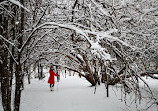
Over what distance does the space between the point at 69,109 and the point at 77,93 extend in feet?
5.25

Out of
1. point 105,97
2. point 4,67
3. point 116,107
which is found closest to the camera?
point 4,67

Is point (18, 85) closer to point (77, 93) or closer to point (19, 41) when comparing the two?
point (19, 41)

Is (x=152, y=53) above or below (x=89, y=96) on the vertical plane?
above

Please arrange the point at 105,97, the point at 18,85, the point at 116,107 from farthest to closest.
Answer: the point at 105,97 → the point at 116,107 → the point at 18,85

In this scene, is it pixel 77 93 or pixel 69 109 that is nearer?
pixel 69 109

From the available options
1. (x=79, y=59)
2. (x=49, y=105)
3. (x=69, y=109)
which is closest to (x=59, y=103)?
(x=49, y=105)

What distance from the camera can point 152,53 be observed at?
17.2 ft

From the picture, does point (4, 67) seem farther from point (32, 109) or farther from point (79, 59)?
point (79, 59)

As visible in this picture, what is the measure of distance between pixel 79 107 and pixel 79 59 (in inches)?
87.1

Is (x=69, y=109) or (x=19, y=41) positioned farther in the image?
(x=69, y=109)

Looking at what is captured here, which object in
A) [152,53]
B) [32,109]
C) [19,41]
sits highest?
[19,41]

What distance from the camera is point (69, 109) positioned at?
15.9 ft

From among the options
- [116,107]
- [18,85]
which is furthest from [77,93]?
[18,85]

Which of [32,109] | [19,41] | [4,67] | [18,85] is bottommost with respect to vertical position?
[32,109]
